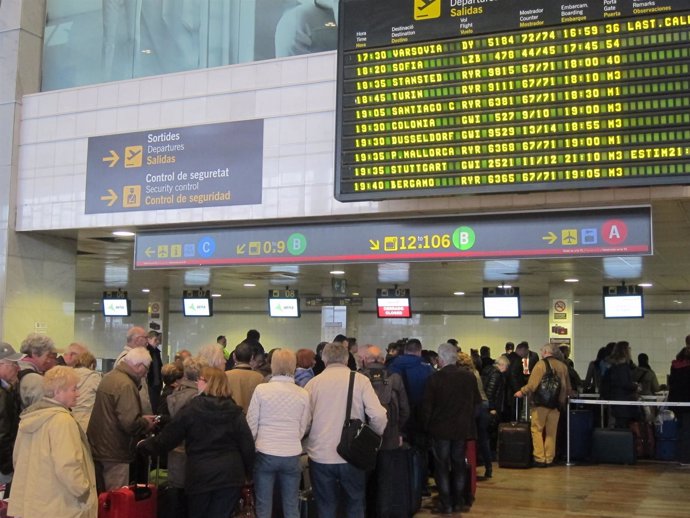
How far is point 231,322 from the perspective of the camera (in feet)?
82.2

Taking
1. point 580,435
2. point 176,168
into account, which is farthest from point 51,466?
point 580,435

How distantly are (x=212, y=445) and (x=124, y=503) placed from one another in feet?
2.95

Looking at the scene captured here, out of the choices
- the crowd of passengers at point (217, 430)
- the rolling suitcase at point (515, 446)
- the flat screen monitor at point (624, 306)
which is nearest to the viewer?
the crowd of passengers at point (217, 430)

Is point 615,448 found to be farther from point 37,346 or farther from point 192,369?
point 37,346

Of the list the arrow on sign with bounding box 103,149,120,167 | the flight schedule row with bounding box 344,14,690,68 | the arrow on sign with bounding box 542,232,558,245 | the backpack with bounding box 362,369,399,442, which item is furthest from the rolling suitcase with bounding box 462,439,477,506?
the arrow on sign with bounding box 103,149,120,167

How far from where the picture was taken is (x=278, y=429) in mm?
5668

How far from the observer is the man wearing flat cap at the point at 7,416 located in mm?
5434

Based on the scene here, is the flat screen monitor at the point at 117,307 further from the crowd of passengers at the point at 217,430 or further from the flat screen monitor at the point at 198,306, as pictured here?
the crowd of passengers at the point at 217,430

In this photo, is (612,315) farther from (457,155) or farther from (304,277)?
(457,155)

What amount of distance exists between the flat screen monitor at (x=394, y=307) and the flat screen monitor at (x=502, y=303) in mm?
1672

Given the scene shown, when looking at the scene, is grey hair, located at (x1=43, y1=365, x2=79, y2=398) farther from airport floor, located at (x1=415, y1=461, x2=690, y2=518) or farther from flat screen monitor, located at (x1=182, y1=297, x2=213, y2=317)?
flat screen monitor, located at (x1=182, y1=297, x2=213, y2=317)

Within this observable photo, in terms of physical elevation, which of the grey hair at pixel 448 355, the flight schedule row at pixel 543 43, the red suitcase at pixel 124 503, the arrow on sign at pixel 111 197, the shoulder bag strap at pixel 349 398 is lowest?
the red suitcase at pixel 124 503

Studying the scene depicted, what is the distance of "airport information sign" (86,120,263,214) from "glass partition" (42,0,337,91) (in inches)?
39.9


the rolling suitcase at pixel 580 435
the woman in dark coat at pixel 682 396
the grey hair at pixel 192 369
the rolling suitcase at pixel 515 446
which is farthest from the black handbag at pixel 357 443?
the woman in dark coat at pixel 682 396
